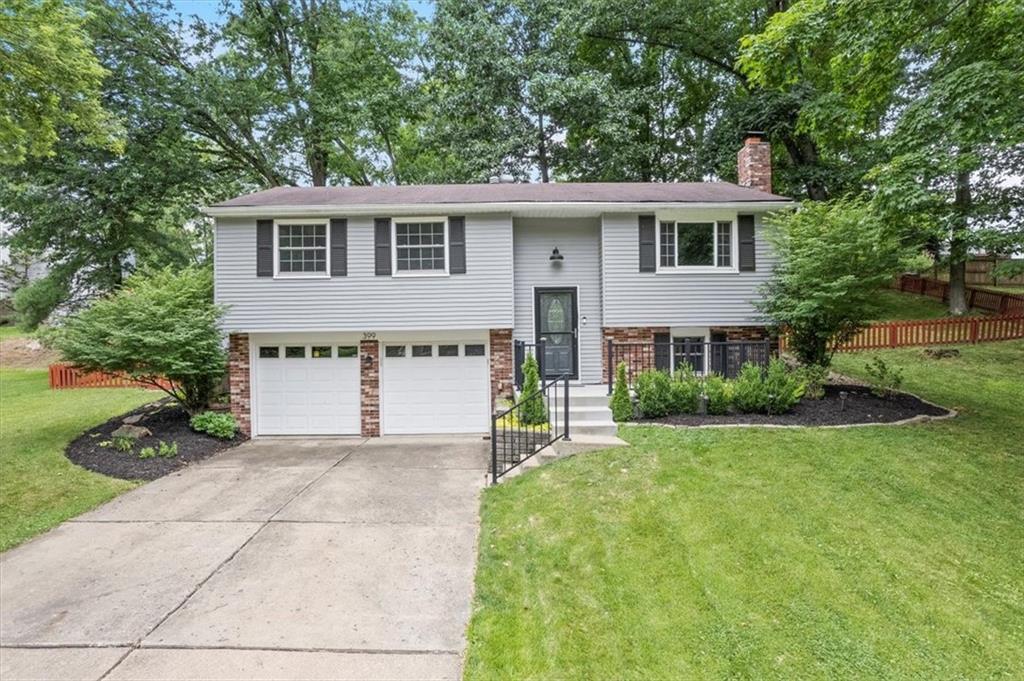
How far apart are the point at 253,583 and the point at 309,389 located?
5943 millimetres

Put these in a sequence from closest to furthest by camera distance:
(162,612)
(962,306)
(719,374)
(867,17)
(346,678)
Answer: (346,678)
(162,612)
(867,17)
(719,374)
(962,306)

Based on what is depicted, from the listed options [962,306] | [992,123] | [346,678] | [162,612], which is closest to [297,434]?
[162,612]

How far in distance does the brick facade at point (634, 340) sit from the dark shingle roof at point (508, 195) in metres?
2.53

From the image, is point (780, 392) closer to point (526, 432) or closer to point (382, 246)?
point (526, 432)

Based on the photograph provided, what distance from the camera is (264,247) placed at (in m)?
9.51

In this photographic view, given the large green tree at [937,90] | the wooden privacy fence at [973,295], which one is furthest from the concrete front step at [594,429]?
the wooden privacy fence at [973,295]

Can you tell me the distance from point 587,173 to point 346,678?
58.5ft

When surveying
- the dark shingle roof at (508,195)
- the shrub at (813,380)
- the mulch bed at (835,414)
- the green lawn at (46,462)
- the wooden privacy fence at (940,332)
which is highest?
the dark shingle roof at (508,195)

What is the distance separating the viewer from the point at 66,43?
25.7 ft

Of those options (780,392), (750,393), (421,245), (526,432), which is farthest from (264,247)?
(780,392)

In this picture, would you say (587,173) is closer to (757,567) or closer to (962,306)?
(962,306)

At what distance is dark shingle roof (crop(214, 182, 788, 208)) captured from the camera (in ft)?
31.9

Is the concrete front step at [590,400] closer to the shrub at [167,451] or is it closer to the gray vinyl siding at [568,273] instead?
the gray vinyl siding at [568,273]

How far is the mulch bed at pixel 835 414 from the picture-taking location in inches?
301
